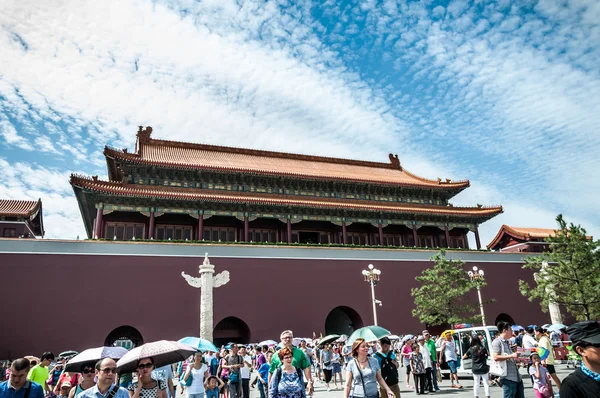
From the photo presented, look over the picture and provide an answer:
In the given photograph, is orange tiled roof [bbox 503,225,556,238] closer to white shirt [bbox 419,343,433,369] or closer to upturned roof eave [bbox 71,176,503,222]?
upturned roof eave [bbox 71,176,503,222]

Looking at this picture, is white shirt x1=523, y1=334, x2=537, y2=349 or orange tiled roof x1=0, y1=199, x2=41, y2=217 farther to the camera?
orange tiled roof x1=0, y1=199, x2=41, y2=217

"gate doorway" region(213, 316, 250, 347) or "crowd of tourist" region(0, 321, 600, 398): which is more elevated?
"gate doorway" region(213, 316, 250, 347)

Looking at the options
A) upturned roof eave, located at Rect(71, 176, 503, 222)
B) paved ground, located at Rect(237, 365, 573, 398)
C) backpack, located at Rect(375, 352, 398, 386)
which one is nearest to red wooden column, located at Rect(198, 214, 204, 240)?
upturned roof eave, located at Rect(71, 176, 503, 222)

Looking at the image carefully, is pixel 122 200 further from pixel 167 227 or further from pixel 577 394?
pixel 577 394

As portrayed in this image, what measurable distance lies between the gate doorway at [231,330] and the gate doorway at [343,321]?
5.16m

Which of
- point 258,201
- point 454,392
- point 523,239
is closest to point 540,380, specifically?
point 454,392

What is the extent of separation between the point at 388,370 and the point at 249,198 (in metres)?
16.8

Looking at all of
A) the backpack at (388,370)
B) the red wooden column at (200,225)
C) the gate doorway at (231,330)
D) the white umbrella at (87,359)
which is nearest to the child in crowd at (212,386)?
the white umbrella at (87,359)

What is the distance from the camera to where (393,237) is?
1089 inches

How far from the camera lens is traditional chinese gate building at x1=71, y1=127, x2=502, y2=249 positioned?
2206 cm

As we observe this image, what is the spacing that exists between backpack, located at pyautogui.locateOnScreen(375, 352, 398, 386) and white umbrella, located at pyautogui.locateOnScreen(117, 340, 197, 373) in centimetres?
283

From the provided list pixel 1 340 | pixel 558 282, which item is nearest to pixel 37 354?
pixel 1 340

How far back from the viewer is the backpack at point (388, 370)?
6.82 metres

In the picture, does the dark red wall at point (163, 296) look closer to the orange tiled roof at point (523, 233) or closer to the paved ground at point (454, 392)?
the paved ground at point (454, 392)
